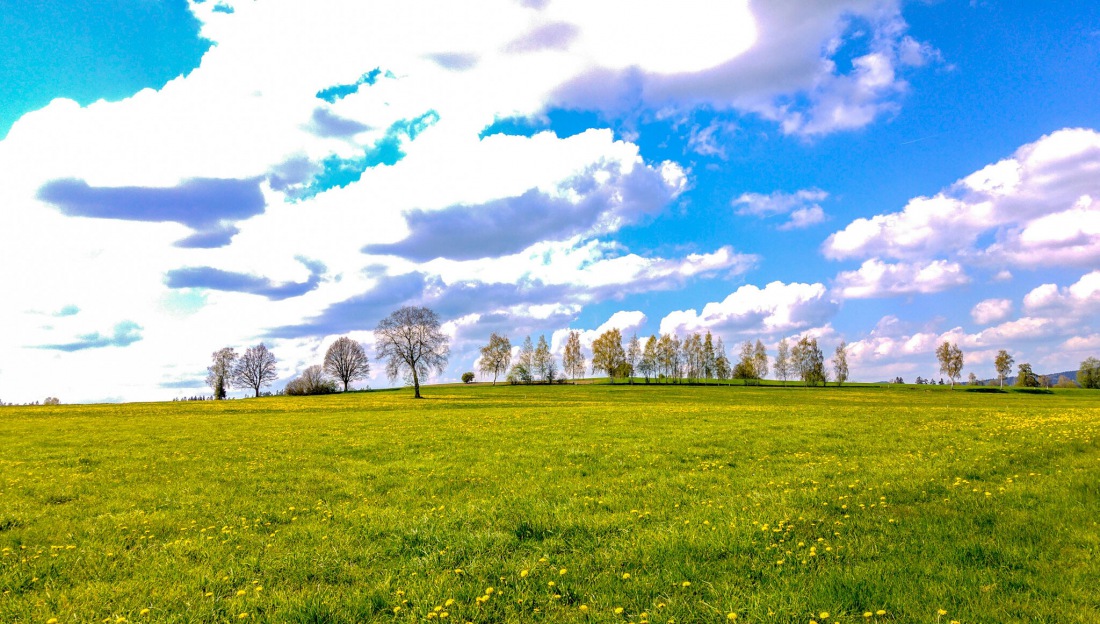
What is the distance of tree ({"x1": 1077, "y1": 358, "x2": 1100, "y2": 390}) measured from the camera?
16150 cm

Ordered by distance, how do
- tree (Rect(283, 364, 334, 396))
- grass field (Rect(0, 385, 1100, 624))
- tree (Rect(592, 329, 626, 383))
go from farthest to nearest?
tree (Rect(592, 329, 626, 383)), tree (Rect(283, 364, 334, 396)), grass field (Rect(0, 385, 1100, 624))

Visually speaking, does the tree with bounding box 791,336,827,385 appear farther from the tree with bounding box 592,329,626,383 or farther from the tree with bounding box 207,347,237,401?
the tree with bounding box 207,347,237,401

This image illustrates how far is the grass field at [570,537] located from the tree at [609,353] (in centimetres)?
13886

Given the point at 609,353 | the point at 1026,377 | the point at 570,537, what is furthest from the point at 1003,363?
the point at 570,537

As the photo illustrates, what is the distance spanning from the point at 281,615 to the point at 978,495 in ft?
47.9

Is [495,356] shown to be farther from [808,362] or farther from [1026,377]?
[1026,377]

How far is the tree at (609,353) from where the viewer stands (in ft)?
528

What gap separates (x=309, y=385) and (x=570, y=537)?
129m

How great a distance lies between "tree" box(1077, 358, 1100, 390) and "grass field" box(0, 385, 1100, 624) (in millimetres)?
192372

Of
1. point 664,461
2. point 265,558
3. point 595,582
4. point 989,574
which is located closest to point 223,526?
point 265,558

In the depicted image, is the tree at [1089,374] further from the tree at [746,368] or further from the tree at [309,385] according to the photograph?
the tree at [309,385]

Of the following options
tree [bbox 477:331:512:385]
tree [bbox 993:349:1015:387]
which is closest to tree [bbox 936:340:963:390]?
tree [bbox 993:349:1015:387]

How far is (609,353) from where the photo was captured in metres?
162

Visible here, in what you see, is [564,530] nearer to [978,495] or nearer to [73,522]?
[978,495]
